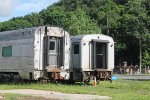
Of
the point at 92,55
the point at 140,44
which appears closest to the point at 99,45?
the point at 92,55

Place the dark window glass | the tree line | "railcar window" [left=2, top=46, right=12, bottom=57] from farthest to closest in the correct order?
the tree line < "railcar window" [left=2, top=46, right=12, bottom=57] < the dark window glass

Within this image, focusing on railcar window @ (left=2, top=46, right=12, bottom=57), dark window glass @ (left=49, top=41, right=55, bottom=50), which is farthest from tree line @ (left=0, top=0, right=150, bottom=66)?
dark window glass @ (left=49, top=41, right=55, bottom=50)

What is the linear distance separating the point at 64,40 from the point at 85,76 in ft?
8.18

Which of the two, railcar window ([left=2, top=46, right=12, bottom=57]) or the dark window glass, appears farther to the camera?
railcar window ([left=2, top=46, right=12, bottom=57])

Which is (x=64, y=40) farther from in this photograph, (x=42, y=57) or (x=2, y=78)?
(x=2, y=78)

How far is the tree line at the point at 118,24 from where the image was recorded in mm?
63644

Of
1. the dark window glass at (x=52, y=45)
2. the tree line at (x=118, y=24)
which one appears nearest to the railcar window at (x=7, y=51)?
the dark window glass at (x=52, y=45)

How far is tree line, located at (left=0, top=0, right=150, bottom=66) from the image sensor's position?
209 feet

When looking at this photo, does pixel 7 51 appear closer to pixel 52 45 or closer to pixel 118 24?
pixel 52 45

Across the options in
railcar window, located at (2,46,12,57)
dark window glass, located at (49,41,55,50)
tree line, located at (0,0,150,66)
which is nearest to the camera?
dark window glass, located at (49,41,55,50)

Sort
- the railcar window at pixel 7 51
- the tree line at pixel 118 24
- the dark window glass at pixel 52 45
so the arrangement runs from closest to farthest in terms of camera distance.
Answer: the dark window glass at pixel 52 45 < the railcar window at pixel 7 51 < the tree line at pixel 118 24

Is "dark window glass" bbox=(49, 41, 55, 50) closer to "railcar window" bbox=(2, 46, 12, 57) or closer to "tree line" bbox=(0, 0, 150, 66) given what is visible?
"railcar window" bbox=(2, 46, 12, 57)

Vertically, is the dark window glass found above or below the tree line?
below

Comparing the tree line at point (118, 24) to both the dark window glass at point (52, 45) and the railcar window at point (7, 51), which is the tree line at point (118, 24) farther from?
the dark window glass at point (52, 45)
